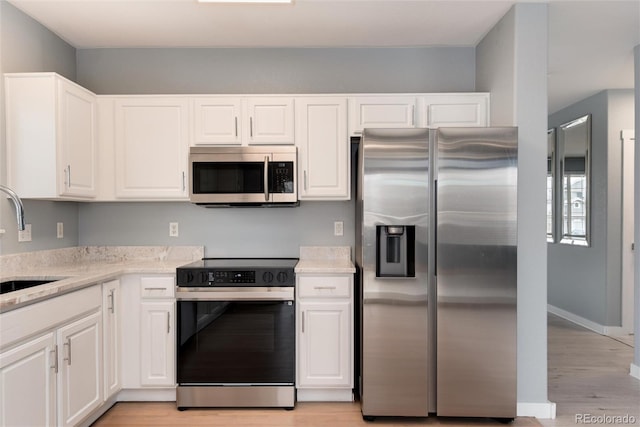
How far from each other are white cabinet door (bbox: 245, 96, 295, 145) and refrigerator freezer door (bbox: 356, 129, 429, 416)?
0.72m

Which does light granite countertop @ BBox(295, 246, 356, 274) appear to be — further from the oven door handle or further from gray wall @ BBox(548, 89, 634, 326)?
gray wall @ BBox(548, 89, 634, 326)

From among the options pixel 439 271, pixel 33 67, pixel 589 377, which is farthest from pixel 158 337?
pixel 589 377

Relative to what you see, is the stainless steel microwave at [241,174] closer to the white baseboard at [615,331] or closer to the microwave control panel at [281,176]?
the microwave control panel at [281,176]

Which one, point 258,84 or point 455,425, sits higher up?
point 258,84

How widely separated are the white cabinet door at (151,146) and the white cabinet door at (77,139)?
0.17 meters

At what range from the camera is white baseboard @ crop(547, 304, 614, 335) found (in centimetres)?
454

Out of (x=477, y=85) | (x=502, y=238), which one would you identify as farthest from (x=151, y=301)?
(x=477, y=85)

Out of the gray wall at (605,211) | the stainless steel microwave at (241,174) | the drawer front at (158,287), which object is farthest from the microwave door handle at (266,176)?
the gray wall at (605,211)

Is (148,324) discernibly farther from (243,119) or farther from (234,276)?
(243,119)

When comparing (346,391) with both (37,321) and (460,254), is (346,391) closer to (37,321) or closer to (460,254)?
(460,254)

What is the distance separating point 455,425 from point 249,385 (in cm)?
134

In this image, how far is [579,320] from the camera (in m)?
4.97

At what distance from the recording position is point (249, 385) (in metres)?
2.76

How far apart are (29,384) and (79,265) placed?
1.25 metres
